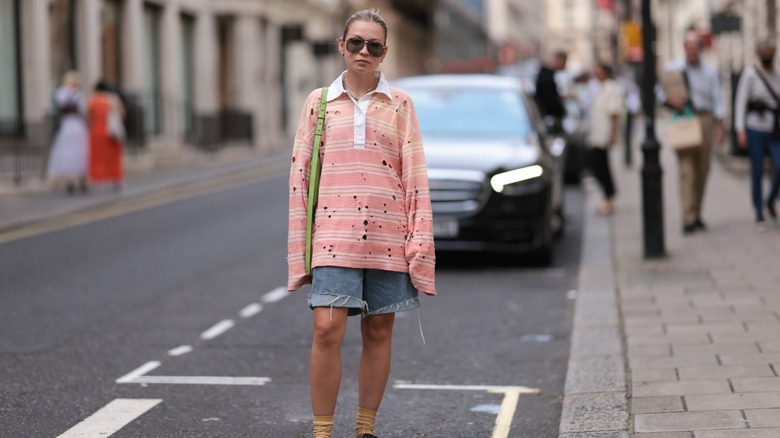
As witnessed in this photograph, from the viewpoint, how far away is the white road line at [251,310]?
9.23m

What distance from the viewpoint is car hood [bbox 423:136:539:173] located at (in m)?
11.4

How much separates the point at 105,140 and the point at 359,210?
16.7 meters

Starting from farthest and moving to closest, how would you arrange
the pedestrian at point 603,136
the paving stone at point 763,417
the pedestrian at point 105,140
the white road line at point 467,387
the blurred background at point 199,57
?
1. the blurred background at point 199,57
2. the pedestrian at point 105,140
3. the pedestrian at point 603,136
4. the white road line at point 467,387
5. the paving stone at point 763,417

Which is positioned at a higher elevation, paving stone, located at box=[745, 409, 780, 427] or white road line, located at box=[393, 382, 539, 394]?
paving stone, located at box=[745, 409, 780, 427]

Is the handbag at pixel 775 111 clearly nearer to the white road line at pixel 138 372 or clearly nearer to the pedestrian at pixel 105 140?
the white road line at pixel 138 372

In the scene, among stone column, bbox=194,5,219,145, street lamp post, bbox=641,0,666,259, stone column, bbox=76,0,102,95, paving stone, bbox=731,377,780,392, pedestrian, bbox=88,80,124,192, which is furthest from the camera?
stone column, bbox=194,5,219,145

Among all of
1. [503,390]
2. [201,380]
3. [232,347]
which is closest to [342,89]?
[503,390]

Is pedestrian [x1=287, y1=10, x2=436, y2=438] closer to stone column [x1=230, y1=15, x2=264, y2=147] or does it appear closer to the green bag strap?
the green bag strap

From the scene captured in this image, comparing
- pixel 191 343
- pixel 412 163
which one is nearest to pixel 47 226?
pixel 191 343

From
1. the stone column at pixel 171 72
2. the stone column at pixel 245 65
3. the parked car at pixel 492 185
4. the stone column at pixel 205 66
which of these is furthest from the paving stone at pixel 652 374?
the stone column at pixel 245 65

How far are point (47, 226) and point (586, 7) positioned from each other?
518 ft

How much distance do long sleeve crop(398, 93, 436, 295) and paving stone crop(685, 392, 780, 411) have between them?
55.6 inches

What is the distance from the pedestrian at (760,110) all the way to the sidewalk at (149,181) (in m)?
7.87

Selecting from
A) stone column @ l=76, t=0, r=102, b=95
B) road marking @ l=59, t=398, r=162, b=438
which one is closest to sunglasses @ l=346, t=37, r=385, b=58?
road marking @ l=59, t=398, r=162, b=438
